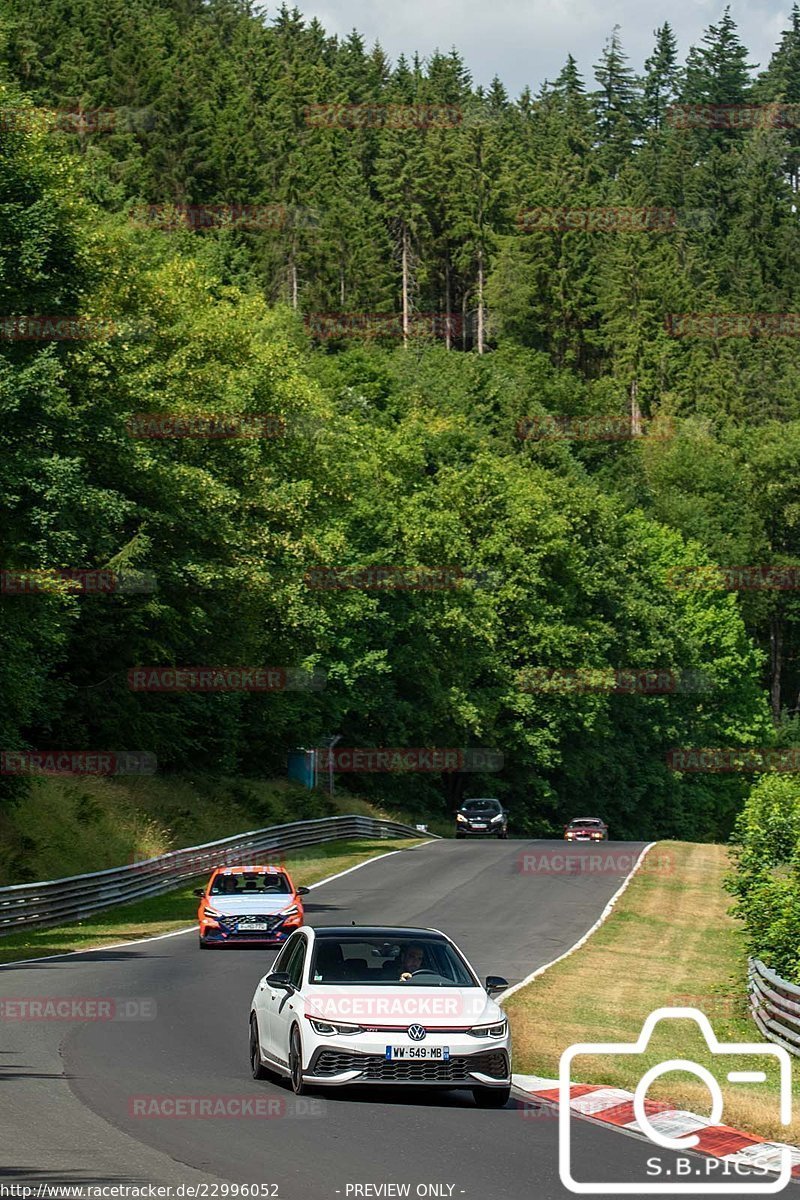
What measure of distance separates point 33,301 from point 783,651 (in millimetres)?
91999

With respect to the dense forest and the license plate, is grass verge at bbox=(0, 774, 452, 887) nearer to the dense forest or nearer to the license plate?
the dense forest

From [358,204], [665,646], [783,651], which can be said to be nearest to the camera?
[665,646]

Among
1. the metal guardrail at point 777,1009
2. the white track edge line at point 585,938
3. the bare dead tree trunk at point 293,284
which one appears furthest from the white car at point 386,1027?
the bare dead tree trunk at point 293,284

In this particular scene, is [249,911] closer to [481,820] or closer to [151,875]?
[151,875]

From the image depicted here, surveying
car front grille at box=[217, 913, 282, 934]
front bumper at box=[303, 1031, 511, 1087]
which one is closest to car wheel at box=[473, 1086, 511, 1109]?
front bumper at box=[303, 1031, 511, 1087]

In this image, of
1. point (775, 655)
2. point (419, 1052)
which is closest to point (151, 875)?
point (419, 1052)

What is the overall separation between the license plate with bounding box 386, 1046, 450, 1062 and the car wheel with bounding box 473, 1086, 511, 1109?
0.45m

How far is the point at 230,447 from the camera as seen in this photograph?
54.6 metres

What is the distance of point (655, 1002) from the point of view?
24297 millimetres

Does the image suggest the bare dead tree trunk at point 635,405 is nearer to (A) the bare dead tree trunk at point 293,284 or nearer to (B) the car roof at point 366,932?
(A) the bare dead tree trunk at point 293,284

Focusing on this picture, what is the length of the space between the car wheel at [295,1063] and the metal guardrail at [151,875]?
19.4 metres

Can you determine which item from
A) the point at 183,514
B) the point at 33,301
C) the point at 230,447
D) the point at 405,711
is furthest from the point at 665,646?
the point at 33,301

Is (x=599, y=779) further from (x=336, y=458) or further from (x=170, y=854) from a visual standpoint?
(x=170, y=854)

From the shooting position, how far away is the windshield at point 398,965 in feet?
47.9
